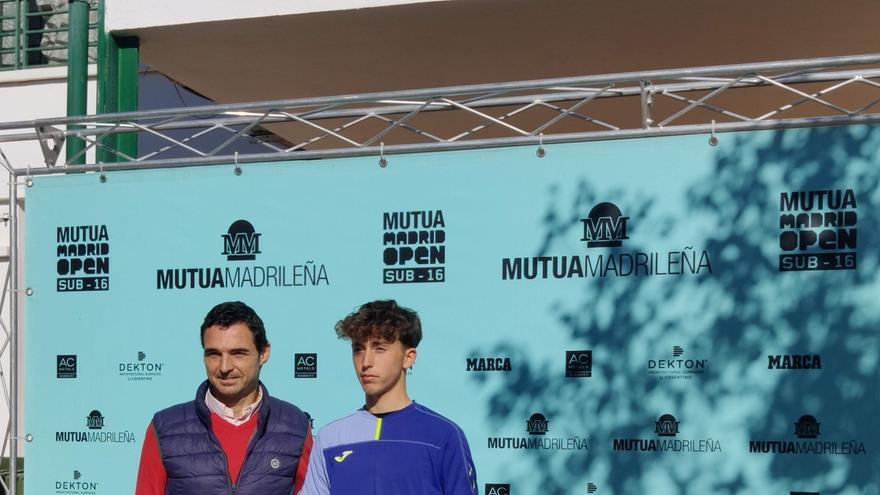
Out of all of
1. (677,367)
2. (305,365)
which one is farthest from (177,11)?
(677,367)

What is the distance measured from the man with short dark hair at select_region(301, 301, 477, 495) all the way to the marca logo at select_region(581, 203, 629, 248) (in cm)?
266

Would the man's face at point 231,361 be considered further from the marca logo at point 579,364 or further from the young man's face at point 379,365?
the marca logo at point 579,364

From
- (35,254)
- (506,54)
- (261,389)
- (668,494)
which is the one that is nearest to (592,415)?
(668,494)

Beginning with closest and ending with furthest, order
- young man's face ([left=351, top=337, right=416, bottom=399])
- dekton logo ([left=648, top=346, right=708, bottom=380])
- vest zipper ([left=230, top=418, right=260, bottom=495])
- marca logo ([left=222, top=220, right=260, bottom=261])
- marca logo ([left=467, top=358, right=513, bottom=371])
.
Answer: young man's face ([left=351, top=337, right=416, bottom=399]) < vest zipper ([left=230, top=418, right=260, bottom=495]) < dekton logo ([left=648, top=346, right=708, bottom=380]) < marca logo ([left=467, top=358, right=513, bottom=371]) < marca logo ([left=222, top=220, right=260, bottom=261])

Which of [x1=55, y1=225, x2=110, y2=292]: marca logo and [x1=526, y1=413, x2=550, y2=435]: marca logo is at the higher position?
[x1=55, y1=225, x2=110, y2=292]: marca logo

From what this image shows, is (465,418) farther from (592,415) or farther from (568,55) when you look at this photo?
(568,55)

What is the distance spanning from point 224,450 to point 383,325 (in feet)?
2.31

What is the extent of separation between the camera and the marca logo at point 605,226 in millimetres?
6102

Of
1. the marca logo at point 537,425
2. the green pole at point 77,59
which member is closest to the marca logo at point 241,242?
the marca logo at point 537,425

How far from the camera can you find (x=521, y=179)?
249 inches

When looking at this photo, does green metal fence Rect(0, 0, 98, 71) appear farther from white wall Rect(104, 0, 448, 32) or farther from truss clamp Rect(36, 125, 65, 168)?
truss clamp Rect(36, 125, 65, 168)

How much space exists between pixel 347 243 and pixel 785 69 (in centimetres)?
260

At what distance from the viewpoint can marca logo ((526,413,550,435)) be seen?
20.1 feet

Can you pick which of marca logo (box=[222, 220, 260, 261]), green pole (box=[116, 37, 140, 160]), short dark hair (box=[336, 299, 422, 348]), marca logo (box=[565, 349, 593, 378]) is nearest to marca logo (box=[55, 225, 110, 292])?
marca logo (box=[222, 220, 260, 261])
